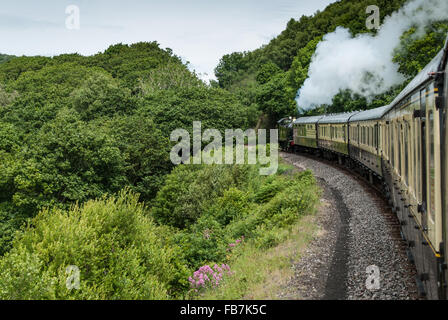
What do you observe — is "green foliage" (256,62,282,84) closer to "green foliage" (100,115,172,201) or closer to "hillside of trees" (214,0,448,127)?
"hillside of trees" (214,0,448,127)

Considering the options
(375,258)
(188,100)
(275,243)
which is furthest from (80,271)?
(188,100)

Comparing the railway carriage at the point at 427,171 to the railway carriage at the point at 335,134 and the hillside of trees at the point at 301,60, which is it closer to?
the railway carriage at the point at 335,134

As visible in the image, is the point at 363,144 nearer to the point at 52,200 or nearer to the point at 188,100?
the point at 52,200

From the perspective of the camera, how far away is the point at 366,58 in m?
34.5

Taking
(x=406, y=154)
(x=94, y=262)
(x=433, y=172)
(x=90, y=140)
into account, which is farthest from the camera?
(x=90, y=140)

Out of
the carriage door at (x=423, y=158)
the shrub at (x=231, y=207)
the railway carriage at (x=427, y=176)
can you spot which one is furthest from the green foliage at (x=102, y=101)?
the carriage door at (x=423, y=158)

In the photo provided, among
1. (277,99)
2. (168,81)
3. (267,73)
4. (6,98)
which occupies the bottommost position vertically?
(277,99)

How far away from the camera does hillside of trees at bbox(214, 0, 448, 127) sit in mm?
28422

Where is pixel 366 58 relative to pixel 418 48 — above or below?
above

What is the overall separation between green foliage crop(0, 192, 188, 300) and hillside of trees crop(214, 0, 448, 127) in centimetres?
2100

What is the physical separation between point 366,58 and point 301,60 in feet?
79.1

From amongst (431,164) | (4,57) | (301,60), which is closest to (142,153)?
(301,60)

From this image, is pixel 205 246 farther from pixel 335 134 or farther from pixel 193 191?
pixel 335 134

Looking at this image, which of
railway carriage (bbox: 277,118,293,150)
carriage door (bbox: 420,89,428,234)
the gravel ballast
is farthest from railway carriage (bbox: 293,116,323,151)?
carriage door (bbox: 420,89,428,234)
